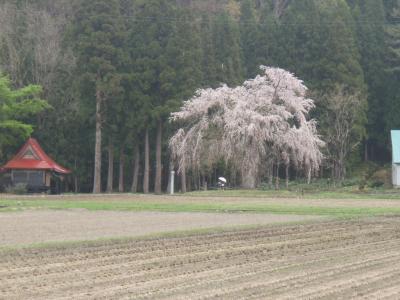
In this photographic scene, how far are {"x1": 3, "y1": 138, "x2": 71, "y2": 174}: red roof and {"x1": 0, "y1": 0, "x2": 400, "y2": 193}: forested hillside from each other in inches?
43.2

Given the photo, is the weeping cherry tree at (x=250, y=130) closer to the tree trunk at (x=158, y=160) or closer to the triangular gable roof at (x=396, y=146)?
the tree trunk at (x=158, y=160)

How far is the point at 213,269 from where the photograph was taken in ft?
33.4

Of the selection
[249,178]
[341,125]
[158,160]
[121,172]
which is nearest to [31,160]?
[121,172]

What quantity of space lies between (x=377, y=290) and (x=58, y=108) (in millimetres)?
39928

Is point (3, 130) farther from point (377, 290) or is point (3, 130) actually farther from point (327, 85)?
point (377, 290)

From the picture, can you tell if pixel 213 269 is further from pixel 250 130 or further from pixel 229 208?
pixel 250 130

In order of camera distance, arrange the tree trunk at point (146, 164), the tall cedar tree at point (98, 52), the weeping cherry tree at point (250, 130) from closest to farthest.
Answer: the weeping cherry tree at point (250, 130), the tall cedar tree at point (98, 52), the tree trunk at point (146, 164)

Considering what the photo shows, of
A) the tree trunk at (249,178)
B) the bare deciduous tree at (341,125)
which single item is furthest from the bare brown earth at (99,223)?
the bare deciduous tree at (341,125)

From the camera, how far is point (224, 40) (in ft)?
156

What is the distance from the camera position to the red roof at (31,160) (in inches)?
1673

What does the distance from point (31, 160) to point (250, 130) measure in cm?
1411

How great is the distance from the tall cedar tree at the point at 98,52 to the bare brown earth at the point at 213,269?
26.8 meters

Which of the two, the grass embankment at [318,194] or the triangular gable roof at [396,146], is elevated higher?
the triangular gable roof at [396,146]

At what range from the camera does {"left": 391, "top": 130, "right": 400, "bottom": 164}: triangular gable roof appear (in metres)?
41.9
